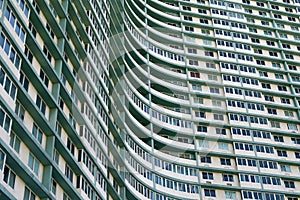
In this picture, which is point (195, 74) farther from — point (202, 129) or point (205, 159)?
point (205, 159)

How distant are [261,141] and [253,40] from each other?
75.6 feet

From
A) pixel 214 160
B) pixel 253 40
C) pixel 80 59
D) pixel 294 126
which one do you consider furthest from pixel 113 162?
pixel 253 40

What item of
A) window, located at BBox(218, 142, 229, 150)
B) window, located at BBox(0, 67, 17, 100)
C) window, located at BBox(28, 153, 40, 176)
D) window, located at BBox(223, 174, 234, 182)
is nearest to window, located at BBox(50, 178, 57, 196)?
window, located at BBox(28, 153, 40, 176)

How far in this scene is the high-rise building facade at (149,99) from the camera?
1331 inches

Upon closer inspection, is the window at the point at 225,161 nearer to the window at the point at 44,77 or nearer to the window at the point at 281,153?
the window at the point at 281,153

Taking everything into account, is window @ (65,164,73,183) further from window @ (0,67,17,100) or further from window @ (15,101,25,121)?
window @ (0,67,17,100)


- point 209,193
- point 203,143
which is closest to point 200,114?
point 203,143

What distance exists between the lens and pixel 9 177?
97.7ft

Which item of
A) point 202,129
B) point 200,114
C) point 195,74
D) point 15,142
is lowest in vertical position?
point 15,142

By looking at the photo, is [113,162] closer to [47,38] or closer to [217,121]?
[47,38]

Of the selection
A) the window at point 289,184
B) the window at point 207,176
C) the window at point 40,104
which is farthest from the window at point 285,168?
the window at point 40,104

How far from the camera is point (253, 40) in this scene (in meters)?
84.9

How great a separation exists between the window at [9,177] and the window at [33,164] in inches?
100

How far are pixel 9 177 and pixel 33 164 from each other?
3759mm
